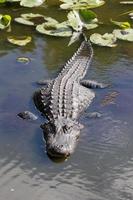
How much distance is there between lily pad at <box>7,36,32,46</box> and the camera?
6.96m

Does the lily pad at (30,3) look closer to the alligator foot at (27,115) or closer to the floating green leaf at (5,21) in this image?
the floating green leaf at (5,21)

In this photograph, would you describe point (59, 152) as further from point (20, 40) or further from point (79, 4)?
point (79, 4)

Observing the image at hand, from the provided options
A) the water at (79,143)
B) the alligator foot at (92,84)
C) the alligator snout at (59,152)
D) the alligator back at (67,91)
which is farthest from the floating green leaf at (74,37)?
the alligator snout at (59,152)

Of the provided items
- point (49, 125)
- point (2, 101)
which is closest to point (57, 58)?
point (2, 101)

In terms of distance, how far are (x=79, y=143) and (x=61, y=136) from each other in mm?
216

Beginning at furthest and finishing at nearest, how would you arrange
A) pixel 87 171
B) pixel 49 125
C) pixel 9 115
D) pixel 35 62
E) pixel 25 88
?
pixel 35 62
pixel 25 88
pixel 9 115
pixel 49 125
pixel 87 171

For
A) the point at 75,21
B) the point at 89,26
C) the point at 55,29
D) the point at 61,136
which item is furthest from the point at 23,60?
the point at 61,136

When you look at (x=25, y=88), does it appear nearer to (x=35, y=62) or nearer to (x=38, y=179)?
(x=35, y=62)

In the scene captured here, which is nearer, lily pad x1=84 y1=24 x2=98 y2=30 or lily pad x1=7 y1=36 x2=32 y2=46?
lily pad x1=7 y1=36 x2=32 y2=46

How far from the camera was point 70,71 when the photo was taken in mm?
6258

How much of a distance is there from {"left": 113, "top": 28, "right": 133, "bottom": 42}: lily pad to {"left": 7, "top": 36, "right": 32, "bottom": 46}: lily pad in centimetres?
125

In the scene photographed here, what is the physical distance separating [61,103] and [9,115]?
59 centimetres

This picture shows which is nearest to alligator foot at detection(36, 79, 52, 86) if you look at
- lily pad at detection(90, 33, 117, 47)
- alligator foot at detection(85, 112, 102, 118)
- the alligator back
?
the alligator back

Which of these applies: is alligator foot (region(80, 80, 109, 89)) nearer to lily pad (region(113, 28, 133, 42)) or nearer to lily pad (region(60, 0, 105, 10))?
lily pad (region(113, 28, 133, 42))
